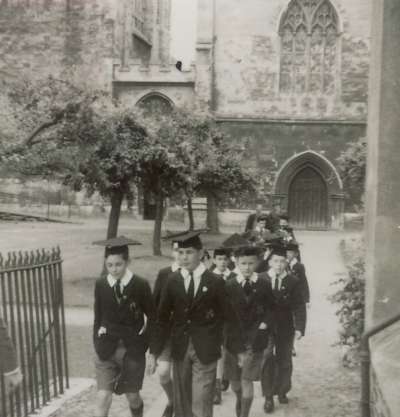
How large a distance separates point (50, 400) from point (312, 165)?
2719cm

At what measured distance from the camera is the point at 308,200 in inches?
1282

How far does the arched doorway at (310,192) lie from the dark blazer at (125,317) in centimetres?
2669

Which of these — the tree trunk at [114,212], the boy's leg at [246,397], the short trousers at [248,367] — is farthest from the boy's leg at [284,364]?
the tree trunk at [114,212]

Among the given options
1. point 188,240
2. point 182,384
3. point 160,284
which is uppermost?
point 188,240

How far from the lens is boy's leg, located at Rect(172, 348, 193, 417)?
5.24m

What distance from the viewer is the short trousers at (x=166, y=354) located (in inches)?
207

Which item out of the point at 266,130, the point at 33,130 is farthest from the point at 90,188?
the point at 266,130

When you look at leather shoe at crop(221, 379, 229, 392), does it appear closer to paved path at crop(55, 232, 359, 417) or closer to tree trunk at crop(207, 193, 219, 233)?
paved path at crop(55, 232, 359, 417)

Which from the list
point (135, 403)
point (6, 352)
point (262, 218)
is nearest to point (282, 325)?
point (135, 403)

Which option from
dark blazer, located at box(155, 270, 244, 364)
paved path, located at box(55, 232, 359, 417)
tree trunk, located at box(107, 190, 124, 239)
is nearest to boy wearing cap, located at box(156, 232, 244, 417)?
dark blazer, located at box(155, 270, 244, 364)

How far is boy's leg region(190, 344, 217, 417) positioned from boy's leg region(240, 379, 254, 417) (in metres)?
0.54

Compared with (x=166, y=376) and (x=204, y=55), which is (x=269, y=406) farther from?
(x=204, y=55)

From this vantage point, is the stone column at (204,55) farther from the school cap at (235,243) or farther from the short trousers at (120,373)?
the short trousers at (120,373)

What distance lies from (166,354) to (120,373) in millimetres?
384
